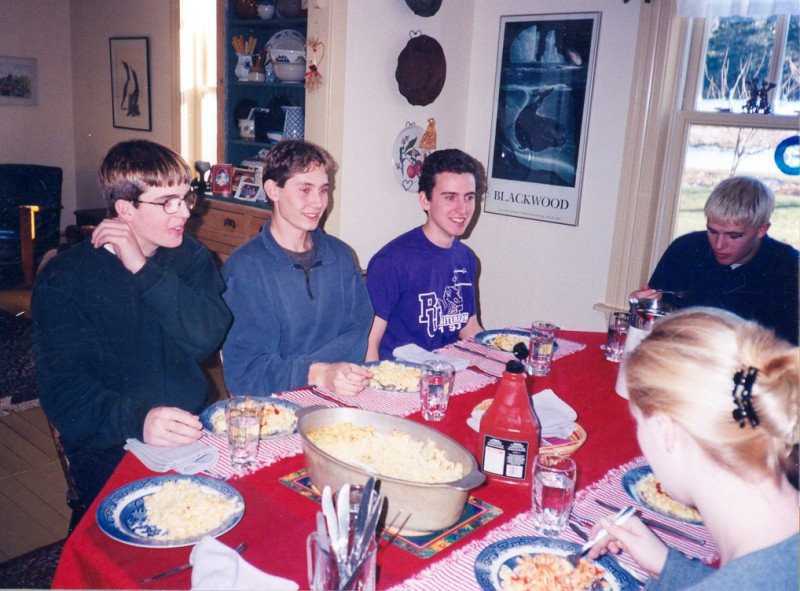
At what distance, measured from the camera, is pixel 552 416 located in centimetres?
164

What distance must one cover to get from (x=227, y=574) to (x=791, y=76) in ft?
10.2

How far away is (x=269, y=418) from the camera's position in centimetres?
156

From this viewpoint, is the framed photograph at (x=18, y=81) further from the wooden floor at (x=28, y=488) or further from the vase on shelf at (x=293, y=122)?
the wooden floor at (x=28, y=488)

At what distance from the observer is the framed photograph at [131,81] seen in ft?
18.2

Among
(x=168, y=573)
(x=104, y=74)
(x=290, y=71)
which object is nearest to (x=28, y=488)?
(x=168, y=573)

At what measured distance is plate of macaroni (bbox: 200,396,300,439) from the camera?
153 centimetres

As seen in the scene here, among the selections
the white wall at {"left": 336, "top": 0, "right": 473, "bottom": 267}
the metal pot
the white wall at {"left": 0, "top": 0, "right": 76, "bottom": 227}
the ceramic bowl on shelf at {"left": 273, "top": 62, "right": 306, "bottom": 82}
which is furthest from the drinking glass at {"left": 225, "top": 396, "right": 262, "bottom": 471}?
the white wall at {"left": 0, "top": 0, "right": 76, "bottom": 227}

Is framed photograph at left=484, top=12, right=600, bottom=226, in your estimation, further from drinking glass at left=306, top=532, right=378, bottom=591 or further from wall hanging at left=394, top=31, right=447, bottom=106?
drinking glass at left=306, top=532, right=378, bottom=591

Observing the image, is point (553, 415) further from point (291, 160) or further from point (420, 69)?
point (420, 69)

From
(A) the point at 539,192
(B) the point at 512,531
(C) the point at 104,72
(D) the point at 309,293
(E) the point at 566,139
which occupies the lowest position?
(B) the point at 512,531

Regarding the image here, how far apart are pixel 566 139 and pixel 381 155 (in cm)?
99

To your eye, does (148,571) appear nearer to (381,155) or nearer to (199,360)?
(199,360)

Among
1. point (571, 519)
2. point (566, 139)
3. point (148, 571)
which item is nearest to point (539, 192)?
point (566, 139)

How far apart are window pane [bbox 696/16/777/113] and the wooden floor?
11.1 ft
